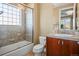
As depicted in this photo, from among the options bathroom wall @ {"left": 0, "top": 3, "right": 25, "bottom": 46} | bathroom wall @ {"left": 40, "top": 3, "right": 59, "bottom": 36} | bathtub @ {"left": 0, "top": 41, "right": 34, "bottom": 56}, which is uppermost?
bathroom wall @ {"left": 40, "top": 3, "right": 59, "bottom": 36}

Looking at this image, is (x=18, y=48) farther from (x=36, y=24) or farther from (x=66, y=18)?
(x=66, y=18)

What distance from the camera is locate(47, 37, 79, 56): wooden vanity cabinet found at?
1.76 m

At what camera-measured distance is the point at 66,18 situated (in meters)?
1.96

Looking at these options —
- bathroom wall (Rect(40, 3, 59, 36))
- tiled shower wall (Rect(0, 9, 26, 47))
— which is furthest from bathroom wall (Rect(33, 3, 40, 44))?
tiled shower wall (Rect(0, 9, 26, 47))

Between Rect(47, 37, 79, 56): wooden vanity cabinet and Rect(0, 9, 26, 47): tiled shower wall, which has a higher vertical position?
Rect(0, 9, 26, 47): tiled shower wall

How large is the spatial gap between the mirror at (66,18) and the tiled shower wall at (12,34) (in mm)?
740

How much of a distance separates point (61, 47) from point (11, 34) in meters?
1.01

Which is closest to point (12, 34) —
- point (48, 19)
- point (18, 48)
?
point (18, 48)

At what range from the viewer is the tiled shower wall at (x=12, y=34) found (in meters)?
1.99

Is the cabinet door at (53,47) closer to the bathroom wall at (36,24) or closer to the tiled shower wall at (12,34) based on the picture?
the bathroom wall at (36,24)

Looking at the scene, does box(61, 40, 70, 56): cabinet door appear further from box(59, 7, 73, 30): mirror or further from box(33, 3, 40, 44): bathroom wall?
box(33, 3, 40, 44): bathroom wall

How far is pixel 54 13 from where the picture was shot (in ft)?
6.40

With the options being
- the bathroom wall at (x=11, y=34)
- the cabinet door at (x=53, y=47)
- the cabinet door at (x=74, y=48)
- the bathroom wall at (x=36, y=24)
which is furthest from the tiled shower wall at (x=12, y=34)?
the cabinet door at (x=74, y=48)

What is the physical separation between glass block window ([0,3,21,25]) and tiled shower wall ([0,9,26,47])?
9cm
